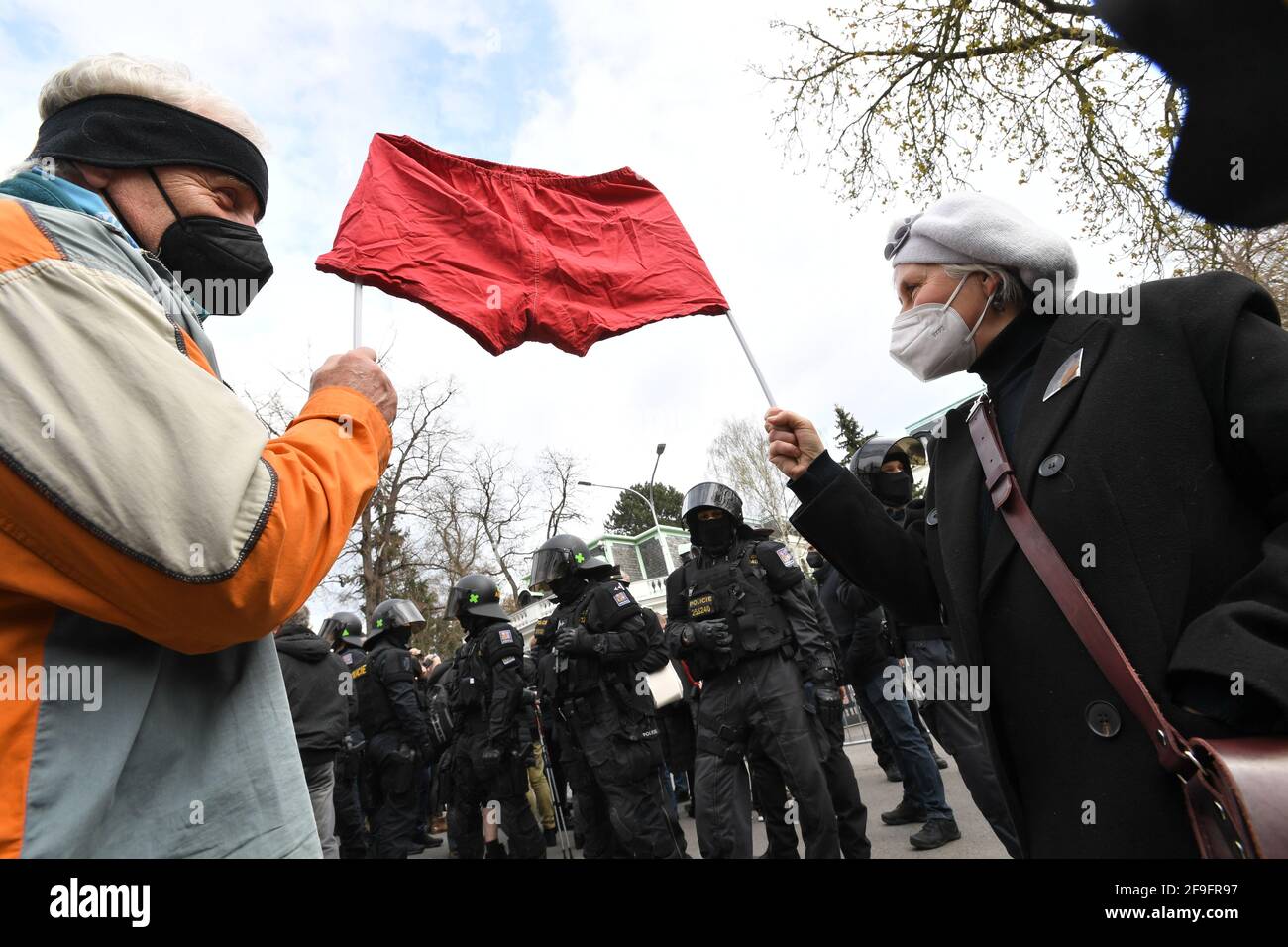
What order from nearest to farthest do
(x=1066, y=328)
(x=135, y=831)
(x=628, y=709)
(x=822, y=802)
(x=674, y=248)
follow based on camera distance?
1. (x=135, y=831)
2. (x=1066, y=328)
3. (x=674, y=248)
4. (x=822, y=802)
5. (x=628, y=709)

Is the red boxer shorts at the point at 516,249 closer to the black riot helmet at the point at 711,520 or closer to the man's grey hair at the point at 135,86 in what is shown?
the man's grey hair at the point at 135,86

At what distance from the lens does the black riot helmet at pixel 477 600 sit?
828 cm

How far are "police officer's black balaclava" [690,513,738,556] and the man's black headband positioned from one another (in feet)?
17.3

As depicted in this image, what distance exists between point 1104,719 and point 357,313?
2.63m

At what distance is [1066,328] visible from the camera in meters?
1.89

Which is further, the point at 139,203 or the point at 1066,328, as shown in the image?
the point at 1066,328

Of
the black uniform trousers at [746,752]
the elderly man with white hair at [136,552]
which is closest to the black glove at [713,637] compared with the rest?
the black uniform trousers at [746,752]

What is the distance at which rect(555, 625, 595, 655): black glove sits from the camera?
6.60 metres

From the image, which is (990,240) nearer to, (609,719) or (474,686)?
(609,719)

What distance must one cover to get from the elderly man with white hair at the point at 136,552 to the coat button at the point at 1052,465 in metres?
1.39

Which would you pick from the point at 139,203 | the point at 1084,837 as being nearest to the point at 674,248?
the point at 139,203

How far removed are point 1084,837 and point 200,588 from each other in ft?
5.38

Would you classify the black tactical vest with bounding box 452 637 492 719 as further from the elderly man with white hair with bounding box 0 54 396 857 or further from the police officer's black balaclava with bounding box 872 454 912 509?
the elderly man with white hair with bounding box 0 54 396 857
